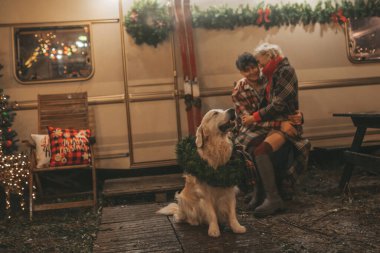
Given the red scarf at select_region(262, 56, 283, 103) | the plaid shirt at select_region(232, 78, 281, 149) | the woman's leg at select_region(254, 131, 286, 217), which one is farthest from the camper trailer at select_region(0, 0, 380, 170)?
the woman's leg at select_region(254, 131, 286, 217)

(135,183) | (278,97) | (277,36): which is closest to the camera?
(278,97)

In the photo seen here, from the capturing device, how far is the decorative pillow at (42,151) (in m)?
4.44

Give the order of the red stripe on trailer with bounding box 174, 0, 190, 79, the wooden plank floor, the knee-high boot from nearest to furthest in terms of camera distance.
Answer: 1. the wooden plank floor
2. the knee-high boot
3. the red stripe on trailer with bounding box 174, 0, 190, 79

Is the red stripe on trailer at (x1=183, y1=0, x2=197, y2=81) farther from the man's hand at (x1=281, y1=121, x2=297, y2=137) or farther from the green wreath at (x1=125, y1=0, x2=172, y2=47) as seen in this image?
the man's hand at (x1=281, y1=121, x2=297, y2=137)

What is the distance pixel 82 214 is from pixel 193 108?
1868 mm

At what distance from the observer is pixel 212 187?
10.2 ft

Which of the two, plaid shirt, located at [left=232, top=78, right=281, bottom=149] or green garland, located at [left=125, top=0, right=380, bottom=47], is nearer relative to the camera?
plaid shirt, located at [left=232, top=78, right=281, bottom=149]

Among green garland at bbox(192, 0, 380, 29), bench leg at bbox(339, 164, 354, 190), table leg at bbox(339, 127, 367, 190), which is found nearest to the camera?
table leg at bbox(339, 127, 367, 190)

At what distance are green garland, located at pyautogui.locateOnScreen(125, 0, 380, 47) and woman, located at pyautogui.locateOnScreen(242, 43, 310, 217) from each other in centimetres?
151

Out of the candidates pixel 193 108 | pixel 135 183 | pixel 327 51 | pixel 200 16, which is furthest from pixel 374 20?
pixel 135 183

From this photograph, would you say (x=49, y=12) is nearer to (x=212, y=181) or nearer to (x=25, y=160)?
(x=25, y=160)

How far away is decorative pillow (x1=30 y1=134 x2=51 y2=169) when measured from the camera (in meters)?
4.44

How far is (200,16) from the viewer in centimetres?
523

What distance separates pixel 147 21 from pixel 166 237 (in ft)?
9.75
